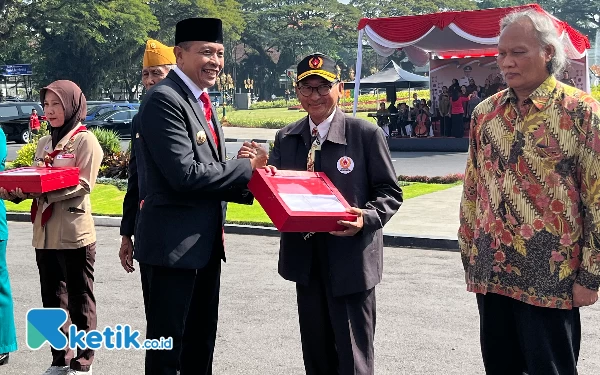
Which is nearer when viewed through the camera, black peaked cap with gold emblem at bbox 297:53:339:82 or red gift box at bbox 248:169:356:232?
red gift box at bbox 248:169:356:232

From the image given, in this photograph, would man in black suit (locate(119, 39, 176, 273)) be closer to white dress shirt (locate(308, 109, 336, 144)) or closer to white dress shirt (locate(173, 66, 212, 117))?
white dress shirt (locate(173, 66, 212, 117))

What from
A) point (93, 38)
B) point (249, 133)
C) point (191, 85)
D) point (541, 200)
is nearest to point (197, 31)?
point (191, 85)

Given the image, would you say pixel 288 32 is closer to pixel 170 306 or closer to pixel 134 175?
pixel 134 175

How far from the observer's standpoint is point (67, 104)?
4938 millimetres

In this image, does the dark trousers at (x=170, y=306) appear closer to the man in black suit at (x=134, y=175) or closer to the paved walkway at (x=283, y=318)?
the man in black suit at (x=134, y=175)

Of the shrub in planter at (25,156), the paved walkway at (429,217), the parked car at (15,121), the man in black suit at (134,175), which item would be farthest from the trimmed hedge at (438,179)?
the parked car at (15,121)

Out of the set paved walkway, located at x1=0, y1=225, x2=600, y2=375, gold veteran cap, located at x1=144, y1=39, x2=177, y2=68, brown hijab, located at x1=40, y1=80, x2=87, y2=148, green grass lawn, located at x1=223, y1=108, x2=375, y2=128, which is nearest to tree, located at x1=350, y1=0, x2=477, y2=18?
green grass lawn, located at x1=223, y1=108, x2=375, y2=128

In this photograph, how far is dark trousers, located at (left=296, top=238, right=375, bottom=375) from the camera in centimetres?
363

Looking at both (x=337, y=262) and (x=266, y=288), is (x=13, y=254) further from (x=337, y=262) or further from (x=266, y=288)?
(x=337, y=262)

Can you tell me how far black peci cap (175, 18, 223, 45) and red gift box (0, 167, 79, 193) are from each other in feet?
4.58

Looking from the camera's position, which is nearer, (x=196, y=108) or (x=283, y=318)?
(x=196, y=108)

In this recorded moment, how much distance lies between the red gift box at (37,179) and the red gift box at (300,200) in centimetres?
159

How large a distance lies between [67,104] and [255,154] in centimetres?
185

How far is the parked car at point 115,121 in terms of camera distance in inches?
1186
